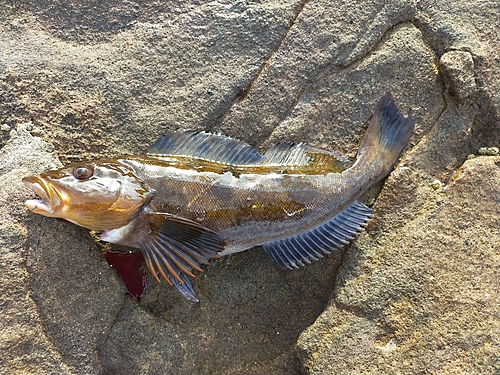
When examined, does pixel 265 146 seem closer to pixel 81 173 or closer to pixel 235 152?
pixel 235 152

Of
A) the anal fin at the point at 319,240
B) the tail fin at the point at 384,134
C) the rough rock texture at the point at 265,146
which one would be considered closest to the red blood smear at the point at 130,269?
the rough rock texture at the point at 265,146

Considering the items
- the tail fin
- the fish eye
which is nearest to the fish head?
the fish eye

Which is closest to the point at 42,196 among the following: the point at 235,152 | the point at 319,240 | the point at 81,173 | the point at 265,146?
the point at 81,173

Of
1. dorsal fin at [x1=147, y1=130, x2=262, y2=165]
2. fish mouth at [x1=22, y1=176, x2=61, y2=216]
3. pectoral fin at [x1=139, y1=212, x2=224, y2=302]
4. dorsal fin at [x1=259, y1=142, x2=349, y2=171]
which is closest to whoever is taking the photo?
fish mouth at [x1=22, y1=176, x2=61, y2=216]

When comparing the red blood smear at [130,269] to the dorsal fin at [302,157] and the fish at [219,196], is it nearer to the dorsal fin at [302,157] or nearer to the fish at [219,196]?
the fish at [219,196]

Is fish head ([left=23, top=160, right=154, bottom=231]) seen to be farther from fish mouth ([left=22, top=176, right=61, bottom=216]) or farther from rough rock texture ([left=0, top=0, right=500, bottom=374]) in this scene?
rough rock texture ([left=0, top=0, right=500, bottom=374])

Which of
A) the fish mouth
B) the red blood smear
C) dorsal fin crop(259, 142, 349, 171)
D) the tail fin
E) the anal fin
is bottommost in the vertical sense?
Answer: the red blood smear

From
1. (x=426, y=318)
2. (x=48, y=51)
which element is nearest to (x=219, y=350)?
(x=426, y=318)
